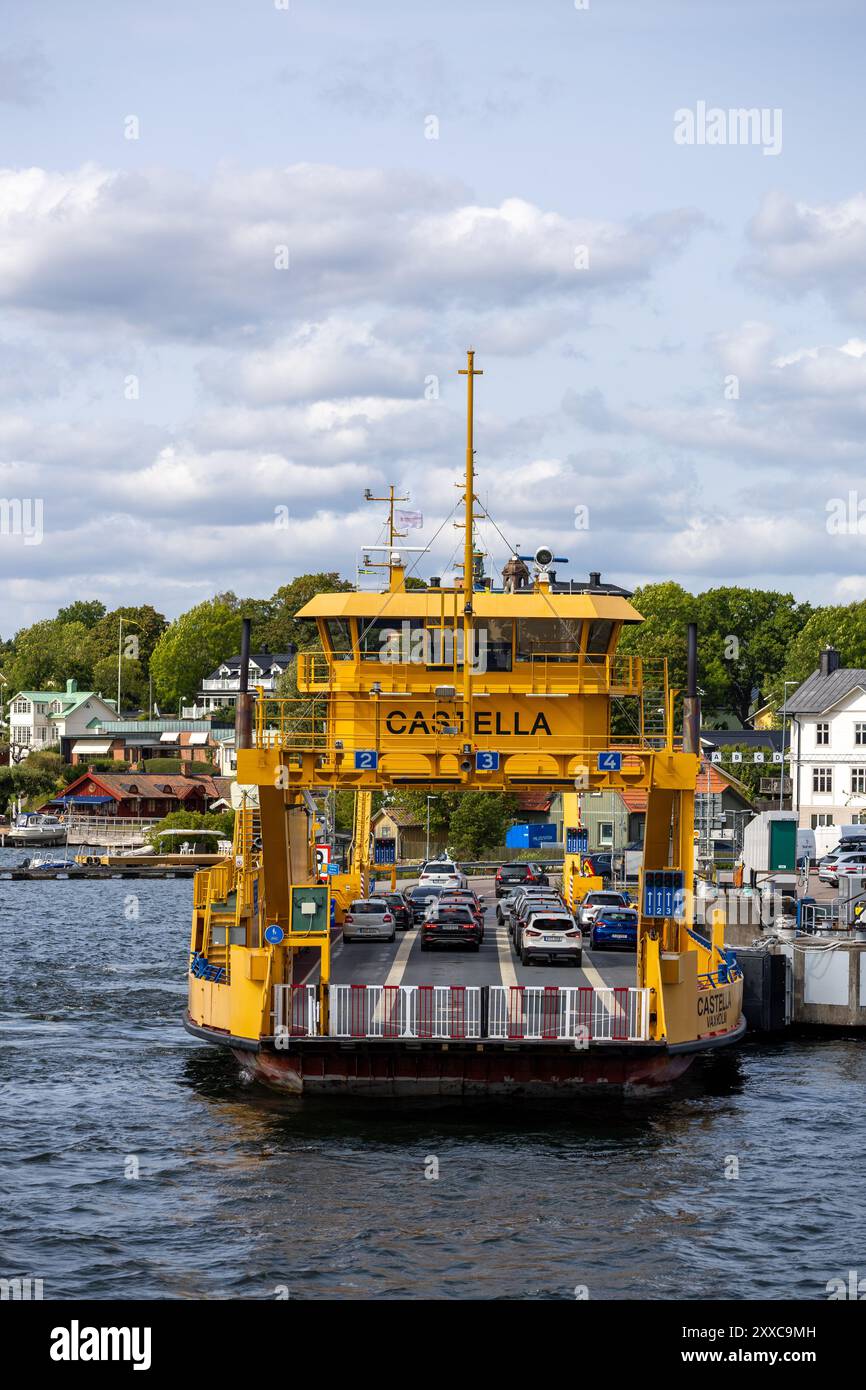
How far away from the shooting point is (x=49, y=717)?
582 feet

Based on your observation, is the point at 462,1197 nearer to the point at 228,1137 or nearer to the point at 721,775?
the point at 228,1137

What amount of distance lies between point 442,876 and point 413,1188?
129 ft

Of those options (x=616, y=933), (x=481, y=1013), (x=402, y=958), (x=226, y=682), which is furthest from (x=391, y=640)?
(x=226, y=682)

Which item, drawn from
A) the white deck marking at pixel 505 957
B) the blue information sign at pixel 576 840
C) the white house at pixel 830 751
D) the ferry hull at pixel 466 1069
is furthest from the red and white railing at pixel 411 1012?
the white house at pixel 830 751

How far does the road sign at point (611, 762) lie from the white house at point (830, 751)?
2838 inches

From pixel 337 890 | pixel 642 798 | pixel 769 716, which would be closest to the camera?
pixel 337 890

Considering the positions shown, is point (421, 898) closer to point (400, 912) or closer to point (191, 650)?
point (400, 912)

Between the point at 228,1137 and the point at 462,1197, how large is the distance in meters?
5.74

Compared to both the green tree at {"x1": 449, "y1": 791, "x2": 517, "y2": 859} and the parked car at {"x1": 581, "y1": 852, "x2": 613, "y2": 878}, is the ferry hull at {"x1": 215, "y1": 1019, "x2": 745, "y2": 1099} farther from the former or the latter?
the green tree at {"x1": 449, "y1": 791, "x2": 517, "y2": 859}

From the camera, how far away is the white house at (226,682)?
180 m

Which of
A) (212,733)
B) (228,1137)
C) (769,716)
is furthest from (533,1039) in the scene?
(212,733)

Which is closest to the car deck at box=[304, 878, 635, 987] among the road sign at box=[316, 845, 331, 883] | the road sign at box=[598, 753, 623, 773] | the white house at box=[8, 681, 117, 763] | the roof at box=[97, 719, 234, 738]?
the road sign at box=[598, 753, 623, 773]

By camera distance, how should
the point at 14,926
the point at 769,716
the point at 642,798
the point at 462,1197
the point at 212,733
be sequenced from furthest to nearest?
1. the point at 212,733
2. the point at 769,716
3. the point at 642,798
4. the point at 14,926
5. the point at 462,1197

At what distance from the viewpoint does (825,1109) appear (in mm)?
32844
